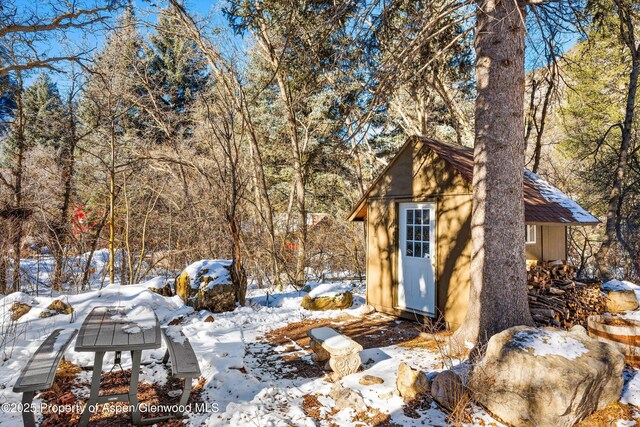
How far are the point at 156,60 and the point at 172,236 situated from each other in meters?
10.0

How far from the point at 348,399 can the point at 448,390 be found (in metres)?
0.93

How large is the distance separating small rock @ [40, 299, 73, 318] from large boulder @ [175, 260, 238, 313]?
1.94 meters

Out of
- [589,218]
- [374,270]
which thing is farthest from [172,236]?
[589,218]

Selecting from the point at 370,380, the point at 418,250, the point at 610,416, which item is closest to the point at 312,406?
the point at 370,380

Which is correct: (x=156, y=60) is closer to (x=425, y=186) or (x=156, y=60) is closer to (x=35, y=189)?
(x=35, y=189)

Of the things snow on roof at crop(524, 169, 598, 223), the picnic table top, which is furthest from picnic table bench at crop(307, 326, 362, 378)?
snow on roof at crop(524, 169, 598, 223)

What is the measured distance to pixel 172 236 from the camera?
11797 millimetres

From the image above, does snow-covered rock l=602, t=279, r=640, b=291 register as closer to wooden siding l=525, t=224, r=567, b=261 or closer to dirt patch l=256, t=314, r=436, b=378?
wooden siding l=525, t=224, r=567, b=261

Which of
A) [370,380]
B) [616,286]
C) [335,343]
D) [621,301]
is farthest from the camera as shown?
[616,286]

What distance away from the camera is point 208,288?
6.80 metres

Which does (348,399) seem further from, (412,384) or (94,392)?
(94,392)

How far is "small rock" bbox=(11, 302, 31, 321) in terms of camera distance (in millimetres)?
5180

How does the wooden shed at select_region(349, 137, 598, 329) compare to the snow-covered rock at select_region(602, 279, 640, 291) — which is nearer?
the wooden shed at select_region(349, 137, 598, 329)

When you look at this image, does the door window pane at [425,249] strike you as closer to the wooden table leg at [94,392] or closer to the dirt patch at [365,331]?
the dirt patch at [365,331]
